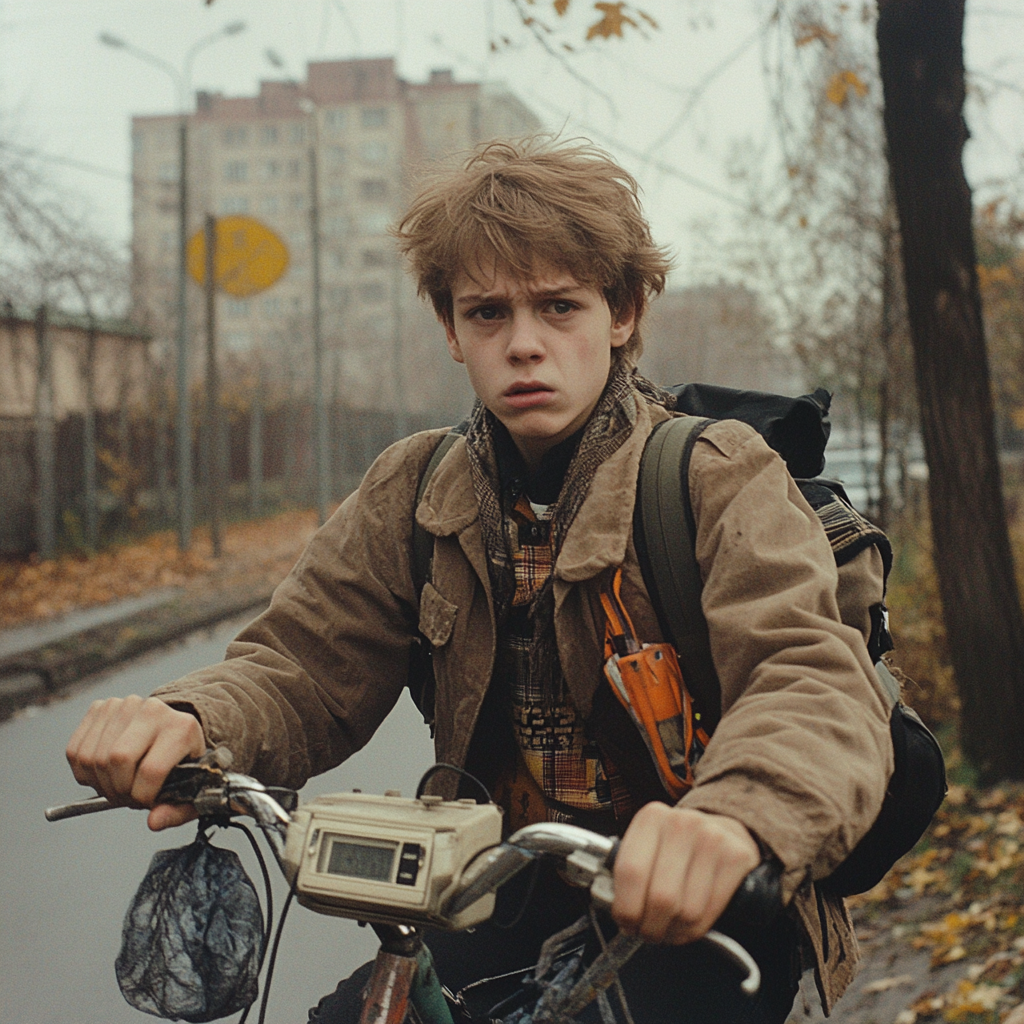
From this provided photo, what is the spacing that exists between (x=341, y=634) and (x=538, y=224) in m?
0.79

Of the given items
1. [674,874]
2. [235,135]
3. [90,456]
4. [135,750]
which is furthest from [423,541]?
[235,135]

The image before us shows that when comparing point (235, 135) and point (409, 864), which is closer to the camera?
point (409, 864)

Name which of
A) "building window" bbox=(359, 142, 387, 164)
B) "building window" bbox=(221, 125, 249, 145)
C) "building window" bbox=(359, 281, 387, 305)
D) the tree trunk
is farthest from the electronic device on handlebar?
"building window" bbox=(221, 125, 249, 145)

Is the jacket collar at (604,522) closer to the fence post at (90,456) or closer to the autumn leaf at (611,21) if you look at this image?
the autumn leaf at (611,21)

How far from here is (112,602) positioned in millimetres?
14508

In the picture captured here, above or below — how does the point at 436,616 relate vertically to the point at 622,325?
below

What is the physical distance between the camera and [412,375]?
63.5m

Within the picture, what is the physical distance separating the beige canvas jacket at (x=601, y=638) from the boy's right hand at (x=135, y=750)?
8 cm

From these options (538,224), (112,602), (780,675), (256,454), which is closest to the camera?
(780,675)

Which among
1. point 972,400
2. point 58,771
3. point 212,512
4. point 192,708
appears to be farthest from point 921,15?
point 212,512

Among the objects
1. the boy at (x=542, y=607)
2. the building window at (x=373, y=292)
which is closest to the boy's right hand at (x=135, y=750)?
the boy at (x=542, y=607)

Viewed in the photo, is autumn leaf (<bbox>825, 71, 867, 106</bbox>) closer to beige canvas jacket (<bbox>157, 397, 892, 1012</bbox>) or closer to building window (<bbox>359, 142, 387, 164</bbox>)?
beige canvas jacket (<bbox>157, 397, 892, 1012</bbox>)

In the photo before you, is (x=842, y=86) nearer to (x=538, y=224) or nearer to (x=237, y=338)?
(x=538, y=224)

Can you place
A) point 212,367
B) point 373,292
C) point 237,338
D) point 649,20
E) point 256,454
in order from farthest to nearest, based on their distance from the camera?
point 237,338
point 373,292
point 256,454
point 212,367
point 649,20
